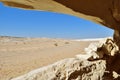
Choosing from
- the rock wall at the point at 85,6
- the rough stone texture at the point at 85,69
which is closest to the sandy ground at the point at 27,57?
the rough stone texture at the point at 85,69

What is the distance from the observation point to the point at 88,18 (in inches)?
139

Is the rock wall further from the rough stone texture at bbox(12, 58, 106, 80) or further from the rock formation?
the rough stone texture at bbox(12, 58, 106, 80)

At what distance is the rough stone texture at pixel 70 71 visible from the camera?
411 cm

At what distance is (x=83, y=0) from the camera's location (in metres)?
2.79

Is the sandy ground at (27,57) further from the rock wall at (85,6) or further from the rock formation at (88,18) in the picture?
the rock wall at (85,6)

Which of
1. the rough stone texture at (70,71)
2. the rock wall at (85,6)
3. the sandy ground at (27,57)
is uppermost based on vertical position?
the rock wall at (85,6)

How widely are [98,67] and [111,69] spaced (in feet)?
1.34

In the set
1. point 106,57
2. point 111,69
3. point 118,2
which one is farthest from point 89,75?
point 118,2

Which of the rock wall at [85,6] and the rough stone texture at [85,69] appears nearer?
the rock wall at [85,6]

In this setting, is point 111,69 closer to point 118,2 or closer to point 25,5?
point 118,2

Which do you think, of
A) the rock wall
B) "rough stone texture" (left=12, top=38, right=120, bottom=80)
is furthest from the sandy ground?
the rock wall

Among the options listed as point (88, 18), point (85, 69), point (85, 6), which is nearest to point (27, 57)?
point (85, 69)

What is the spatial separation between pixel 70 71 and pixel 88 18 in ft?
4.75

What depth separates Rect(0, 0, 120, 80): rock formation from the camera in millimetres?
2891
